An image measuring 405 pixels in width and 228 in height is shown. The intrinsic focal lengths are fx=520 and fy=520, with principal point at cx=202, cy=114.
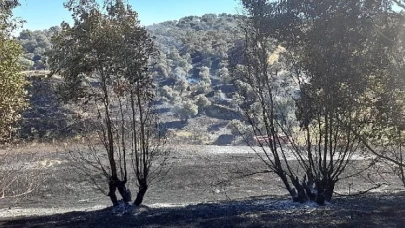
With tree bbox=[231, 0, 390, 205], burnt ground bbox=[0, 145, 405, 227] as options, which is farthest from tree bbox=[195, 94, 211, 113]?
tree bbox=[231, 0, 390, 205]

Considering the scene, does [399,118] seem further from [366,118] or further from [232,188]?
[232,188]

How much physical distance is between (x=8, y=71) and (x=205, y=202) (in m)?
6.88

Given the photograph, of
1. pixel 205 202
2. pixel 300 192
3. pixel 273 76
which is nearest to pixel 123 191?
pixel 205 202

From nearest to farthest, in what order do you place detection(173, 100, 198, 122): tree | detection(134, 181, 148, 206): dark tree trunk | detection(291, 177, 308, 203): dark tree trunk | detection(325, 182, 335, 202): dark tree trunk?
1. detection(325, 182, 335, 202): dark tree trunk
2. detection(291, 177, 308, 203): dark tree trunk
3. detection(134, 181, 148, 206): dark tree trunk
4. detection(173, 100, 198, 122): tree

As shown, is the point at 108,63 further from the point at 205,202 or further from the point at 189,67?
the point at 189,67

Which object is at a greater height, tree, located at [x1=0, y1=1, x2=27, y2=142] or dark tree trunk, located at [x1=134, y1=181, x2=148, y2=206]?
tree, located at [x1=0, y1=1, x2=27, y2=142]

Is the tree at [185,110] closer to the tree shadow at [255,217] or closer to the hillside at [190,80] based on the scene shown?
the hillside at [190,80]

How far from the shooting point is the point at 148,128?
43.6ft

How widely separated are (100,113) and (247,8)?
4.48m

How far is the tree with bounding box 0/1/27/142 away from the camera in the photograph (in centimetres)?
1060

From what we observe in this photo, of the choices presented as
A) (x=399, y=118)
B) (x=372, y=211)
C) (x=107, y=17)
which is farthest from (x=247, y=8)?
(x=372, y=211)

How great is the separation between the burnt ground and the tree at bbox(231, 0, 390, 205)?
1493 mm

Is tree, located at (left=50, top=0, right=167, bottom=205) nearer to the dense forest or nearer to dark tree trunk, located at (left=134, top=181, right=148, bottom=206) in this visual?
dark tree trunk, located at (left=134, top=181, right=148, bottom=206)

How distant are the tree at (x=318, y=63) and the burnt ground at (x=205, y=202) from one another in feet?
4.90
